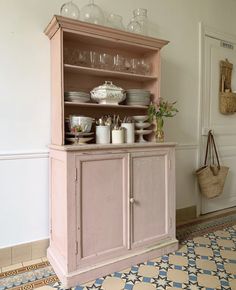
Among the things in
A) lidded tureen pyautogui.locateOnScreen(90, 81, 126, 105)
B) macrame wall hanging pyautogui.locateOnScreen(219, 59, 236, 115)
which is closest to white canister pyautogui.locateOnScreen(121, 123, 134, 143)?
lidded tureen pyautogui.locateOnScreen(90, 81, 126, 105)

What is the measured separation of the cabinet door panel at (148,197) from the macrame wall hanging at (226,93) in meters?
1.53

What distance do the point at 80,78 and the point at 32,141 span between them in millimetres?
699

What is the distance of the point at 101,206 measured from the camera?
195cm

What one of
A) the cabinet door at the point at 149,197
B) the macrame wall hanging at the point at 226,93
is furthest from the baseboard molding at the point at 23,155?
the macrame wall hanging at the point at 226,93

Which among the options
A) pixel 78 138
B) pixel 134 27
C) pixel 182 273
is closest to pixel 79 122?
pixel 78 138

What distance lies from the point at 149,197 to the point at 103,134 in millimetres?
674

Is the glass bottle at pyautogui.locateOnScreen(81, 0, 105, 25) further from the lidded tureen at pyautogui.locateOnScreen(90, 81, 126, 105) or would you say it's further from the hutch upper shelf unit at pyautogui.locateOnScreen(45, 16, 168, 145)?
the lidded tureen at pyautogui.locateOnScreen(90, 81, 126, 105)

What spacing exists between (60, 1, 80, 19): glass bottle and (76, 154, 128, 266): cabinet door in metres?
1.19

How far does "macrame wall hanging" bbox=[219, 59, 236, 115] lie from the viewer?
A: 3.29m

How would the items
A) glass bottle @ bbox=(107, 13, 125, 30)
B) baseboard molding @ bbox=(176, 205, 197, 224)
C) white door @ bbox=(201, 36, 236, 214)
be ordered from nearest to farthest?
glass bottle @ bbox=(107, 13, 125, 30) → baseboard molding @ bbox=(176, 205, 197, 224) → white door @ bbox=(201, 36, 236, 214)

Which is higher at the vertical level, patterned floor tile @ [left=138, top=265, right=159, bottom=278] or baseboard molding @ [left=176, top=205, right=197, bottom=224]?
baseboard molding @ [left=176, top=205, right=197, bottom=224]

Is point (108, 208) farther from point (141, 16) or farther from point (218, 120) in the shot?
point (218, 120)

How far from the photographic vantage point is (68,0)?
2.22 m

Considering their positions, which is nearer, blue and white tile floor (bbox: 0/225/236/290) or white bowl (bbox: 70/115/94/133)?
blue and white tile floor (bbox: 0/225/236/290)
